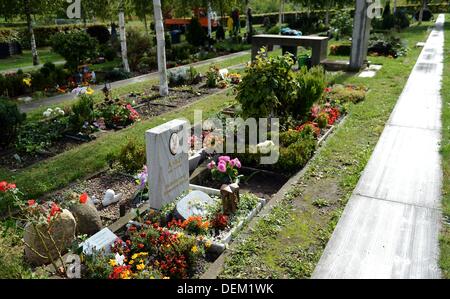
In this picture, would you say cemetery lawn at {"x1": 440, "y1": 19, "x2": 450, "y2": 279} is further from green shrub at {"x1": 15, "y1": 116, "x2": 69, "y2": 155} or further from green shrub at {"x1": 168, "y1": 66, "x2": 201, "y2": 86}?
green shrub at {"x1": 168, "y1": 66, "x2": 201, "y2": 86}

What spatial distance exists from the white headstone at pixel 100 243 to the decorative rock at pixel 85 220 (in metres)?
0.40

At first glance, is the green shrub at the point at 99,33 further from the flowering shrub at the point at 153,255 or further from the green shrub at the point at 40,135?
the flowering shrub at the point at 153,255

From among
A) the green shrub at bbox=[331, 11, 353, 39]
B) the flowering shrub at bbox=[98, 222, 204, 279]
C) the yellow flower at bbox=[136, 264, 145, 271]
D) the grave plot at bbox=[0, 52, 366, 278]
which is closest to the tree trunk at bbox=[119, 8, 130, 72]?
the grave plot at bbox=[0, 52, 366, 278]

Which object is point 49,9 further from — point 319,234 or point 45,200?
point 319,234

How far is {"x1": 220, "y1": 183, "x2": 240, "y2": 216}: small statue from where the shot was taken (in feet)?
17.1

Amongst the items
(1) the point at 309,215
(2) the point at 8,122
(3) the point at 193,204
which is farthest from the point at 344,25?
(3) the point at 193,204

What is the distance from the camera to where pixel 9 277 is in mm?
4090

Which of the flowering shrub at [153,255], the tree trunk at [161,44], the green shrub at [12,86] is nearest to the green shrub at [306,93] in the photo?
the tree trunk at [161,44]

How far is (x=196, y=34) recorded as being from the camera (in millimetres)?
21859

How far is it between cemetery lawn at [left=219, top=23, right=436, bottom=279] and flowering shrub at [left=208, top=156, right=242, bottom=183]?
2.90ft

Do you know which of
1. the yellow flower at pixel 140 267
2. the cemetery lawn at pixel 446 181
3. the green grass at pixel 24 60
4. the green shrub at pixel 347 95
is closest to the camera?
the yellow flower at pixel 140 267

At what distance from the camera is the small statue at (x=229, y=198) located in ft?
17.1

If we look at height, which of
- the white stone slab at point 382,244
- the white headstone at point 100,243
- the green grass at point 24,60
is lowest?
the white stone slab at point 382,244
